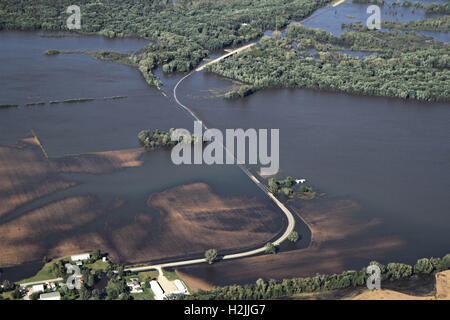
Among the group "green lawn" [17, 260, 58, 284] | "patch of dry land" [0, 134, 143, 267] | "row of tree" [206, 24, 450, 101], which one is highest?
"row of tree" [206, 24, 450, 101]

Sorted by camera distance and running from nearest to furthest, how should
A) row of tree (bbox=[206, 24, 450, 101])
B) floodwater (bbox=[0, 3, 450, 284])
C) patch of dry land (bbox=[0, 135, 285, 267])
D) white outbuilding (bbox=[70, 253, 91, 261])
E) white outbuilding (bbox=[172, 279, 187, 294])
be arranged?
white outbuilding (bbox=[172, 279, 187, 294]), white outbuilding (bbox=[70, 253, 91, 261]), patch of dry land (bbox=[0, 135, 285, 267]), floodwater (bbox=[0, 3, 450, 284]), row of tree (bbox=[206, 24, 450, 101])

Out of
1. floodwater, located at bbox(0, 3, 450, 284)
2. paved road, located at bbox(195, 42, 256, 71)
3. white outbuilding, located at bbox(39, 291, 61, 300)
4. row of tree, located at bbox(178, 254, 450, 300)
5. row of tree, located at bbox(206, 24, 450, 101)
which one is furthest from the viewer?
paved road, located at bbox(195, 42, 256, 71)

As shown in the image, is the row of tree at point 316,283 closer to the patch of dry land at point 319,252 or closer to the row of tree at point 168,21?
the patch of dry land at point 319,252

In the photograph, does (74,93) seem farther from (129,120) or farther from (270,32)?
(270,32)

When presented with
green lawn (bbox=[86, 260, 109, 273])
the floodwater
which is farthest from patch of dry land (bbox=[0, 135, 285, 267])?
the floodwater

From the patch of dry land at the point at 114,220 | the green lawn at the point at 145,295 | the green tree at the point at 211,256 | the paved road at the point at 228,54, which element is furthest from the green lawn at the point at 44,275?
the paved road at the point at 228,54

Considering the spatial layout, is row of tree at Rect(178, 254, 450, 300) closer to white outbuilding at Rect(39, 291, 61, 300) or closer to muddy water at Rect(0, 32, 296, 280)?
muddy water at Rect(0, 32, 296, 280)
